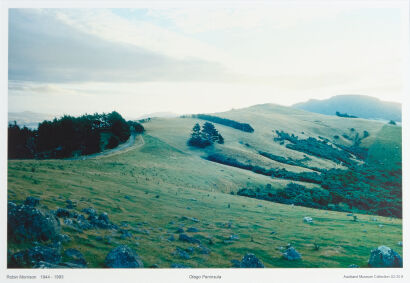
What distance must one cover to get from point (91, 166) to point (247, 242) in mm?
12758

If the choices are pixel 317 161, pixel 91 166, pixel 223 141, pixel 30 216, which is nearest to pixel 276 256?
pixel 30 216

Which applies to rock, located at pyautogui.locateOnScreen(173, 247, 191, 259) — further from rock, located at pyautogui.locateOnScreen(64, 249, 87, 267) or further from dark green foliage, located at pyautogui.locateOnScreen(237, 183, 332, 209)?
dark green foliage, located at pyautogui.locateOnScreen(237, 183, 332, 209)

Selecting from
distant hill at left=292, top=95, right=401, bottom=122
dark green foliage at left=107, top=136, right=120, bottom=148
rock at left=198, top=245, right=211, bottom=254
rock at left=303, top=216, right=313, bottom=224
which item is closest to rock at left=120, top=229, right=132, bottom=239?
rock at left=198, top=245, right=211, bottom=254

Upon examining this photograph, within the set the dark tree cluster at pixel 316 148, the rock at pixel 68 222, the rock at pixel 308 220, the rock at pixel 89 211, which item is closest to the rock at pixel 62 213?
the rock at pixel 68 222

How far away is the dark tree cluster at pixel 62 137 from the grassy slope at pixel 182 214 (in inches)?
78.7

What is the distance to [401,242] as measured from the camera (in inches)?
538

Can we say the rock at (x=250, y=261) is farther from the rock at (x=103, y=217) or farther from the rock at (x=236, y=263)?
the rock at (x=103, y=217)

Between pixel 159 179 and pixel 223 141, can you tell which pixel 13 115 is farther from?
pixel 223 141

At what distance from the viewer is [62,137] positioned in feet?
70.0

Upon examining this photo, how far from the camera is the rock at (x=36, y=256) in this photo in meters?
8.80

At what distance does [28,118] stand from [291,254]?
53.1 ft

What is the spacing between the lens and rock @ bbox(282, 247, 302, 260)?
37.2ft

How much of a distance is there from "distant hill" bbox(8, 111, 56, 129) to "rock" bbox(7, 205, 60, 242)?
25.2ft

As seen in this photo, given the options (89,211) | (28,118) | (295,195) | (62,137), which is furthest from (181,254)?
(62,137)
